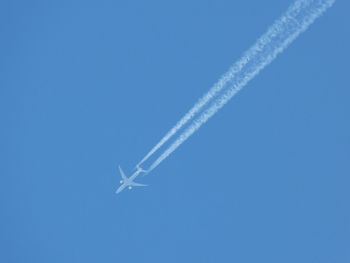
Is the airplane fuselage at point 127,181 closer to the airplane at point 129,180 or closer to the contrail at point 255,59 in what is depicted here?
the airplane at point 129,180

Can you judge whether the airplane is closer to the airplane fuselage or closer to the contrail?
the airplane fuselage

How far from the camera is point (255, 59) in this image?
530 centimetres

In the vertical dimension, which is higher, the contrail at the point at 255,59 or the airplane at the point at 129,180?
the contrail at the point at 255,59

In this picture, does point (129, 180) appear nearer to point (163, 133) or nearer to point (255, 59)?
point (163, 133)

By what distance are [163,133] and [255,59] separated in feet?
5.47

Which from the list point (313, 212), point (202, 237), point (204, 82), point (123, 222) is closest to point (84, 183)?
point (123, 222)

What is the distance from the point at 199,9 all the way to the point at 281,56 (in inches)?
53.9

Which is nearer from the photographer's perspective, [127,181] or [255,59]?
[255,59]

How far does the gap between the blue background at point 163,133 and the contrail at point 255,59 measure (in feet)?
0.35

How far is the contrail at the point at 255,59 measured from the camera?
5.13m

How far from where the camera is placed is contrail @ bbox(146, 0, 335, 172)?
5129 mm

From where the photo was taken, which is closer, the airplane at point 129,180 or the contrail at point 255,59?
the contrail at point 255,59

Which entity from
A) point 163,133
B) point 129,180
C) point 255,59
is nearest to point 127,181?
point 129,180

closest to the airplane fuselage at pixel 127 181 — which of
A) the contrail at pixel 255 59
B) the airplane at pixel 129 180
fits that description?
the airplane at pixel 129 180
